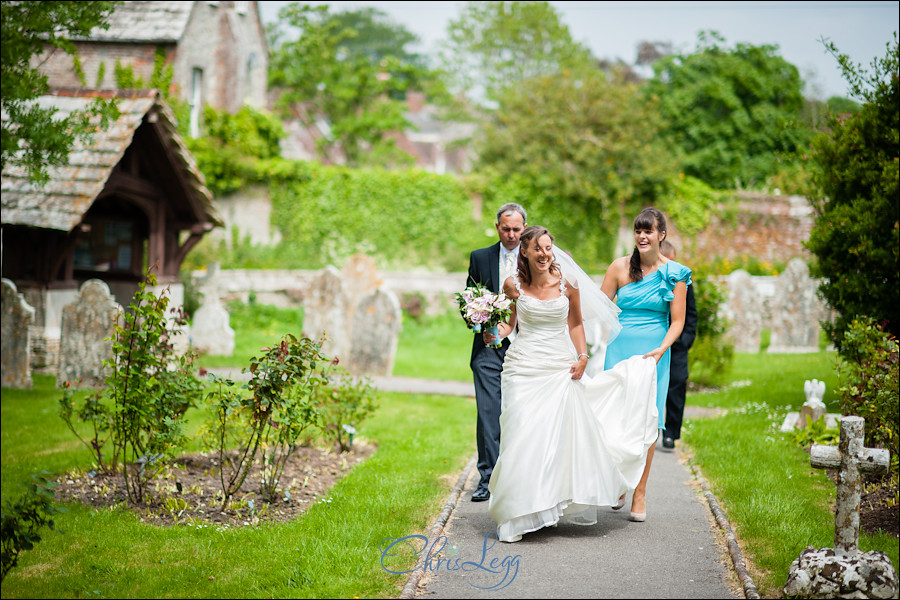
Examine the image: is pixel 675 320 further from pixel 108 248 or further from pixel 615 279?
pixel 108 248

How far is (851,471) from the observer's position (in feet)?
16.3

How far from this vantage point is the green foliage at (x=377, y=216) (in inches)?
1018

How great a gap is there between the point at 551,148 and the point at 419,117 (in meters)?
46.0

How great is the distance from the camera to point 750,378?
13.9m

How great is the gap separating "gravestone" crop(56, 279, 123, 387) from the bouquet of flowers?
26.3 feet

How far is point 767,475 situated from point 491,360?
9.40ft

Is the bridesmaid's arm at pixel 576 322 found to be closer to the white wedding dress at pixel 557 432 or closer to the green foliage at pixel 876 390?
the white wedding dress at pixel 557 432

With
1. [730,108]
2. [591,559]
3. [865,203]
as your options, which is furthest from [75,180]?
[730,108]

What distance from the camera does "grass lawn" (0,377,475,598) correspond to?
200 inches

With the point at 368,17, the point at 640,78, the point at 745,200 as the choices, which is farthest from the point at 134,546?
the point at 368,17

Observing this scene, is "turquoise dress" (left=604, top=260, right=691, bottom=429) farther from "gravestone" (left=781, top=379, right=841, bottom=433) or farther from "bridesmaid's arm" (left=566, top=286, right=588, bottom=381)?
"gravestone" (left=781, top=379, right=841, bottom=433)

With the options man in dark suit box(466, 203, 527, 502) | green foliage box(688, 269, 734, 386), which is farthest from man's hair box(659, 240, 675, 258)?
green foliage box(688, 269, 734, 386)

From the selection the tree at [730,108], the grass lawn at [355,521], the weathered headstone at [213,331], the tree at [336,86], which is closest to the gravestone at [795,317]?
the grass lawn at [355,521]

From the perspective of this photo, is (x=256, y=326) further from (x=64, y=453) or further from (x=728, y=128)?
(x=728, y=128)
